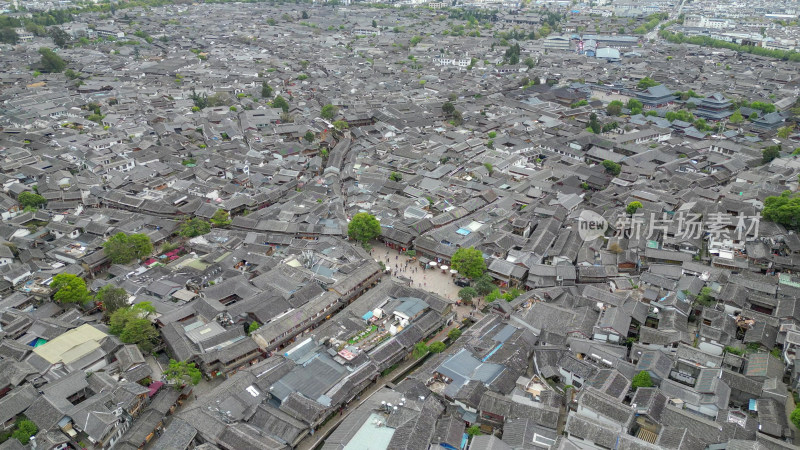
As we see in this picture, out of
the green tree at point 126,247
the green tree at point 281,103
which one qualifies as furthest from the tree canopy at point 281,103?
the green tree at point 126,247

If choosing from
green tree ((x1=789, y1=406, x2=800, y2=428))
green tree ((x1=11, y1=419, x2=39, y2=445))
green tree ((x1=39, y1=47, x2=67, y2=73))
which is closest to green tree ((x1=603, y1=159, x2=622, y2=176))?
green tree ((x1=789, y1=406, x2=800, y2=428))

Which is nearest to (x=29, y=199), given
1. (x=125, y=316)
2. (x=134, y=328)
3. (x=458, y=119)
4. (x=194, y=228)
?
(x=194, y=228)

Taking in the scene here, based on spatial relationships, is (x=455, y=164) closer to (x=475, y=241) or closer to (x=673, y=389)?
(x=475, y=241)

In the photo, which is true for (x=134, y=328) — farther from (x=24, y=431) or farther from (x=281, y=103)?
(x=281, y=103)

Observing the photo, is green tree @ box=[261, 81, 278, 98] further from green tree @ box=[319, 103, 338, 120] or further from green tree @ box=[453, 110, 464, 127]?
green tree @ box=[453, 110, 464, 127]

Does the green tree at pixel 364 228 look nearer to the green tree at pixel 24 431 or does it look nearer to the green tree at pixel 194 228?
the green tree at pixel 194 228
